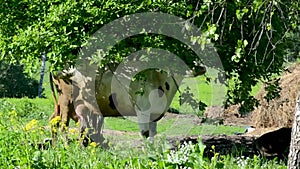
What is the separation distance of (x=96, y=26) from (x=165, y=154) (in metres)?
2.33

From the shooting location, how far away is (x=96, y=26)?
6.85 m

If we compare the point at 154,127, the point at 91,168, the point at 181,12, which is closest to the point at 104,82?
the point at 154,127

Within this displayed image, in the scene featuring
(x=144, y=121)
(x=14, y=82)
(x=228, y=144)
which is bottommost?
(x=228, y=144)

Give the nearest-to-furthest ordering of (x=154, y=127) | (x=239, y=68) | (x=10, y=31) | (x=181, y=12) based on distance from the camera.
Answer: (x=181, y=12) < (x=10, y=31) < (x=239, y=68) < (x=154, y=127)

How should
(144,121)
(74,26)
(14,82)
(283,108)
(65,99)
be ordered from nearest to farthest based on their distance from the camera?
(74,26), (144,121), (65,99), (283,108), (14,82)

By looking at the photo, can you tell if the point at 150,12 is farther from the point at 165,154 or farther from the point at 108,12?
the point at 165,154

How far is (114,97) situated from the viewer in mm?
8531

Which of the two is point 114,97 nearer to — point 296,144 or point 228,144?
point 228,144

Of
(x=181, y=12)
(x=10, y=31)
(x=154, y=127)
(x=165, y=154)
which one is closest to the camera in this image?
(x=165, y=154)

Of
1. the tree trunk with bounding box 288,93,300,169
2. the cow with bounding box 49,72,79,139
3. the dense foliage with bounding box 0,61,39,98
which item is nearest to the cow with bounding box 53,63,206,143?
the cow with bounding box 49,72,79,139

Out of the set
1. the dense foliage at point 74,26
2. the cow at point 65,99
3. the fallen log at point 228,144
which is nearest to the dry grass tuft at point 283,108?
the fallen log at point 228,144

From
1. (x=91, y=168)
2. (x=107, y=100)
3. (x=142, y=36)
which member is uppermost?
(x=142, y=36)

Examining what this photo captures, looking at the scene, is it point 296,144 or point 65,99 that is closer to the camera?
point 296,144

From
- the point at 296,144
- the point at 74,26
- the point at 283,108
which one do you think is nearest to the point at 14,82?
the point at 283,108
